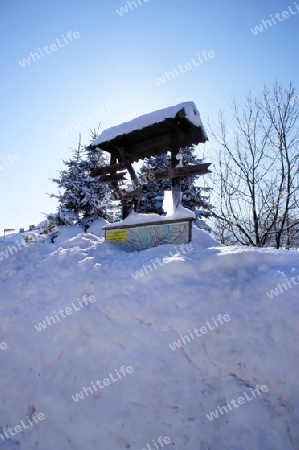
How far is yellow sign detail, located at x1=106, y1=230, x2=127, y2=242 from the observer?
6.11m

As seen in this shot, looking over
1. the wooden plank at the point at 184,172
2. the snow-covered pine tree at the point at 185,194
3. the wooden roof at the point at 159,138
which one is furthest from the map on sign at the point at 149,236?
the snow-covered pine tree at the point at 185,194

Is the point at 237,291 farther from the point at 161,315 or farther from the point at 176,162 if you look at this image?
the point at 176,162

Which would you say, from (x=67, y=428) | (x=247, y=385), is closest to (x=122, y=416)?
(x=67, y=428)

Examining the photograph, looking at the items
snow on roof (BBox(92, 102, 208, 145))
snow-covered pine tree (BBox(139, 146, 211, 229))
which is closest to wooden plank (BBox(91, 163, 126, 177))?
snow on roof (BBox(92, 102, 208, 145))

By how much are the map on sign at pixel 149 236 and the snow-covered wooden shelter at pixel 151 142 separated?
9 centimetres

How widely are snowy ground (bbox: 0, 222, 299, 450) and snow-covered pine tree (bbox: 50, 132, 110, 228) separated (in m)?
10.7

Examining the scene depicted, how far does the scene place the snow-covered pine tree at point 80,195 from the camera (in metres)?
14.7

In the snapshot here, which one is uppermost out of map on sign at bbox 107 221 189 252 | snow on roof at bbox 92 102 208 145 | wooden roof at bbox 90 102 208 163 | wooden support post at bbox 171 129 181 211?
snow on roof at bbox 92 102 208 145

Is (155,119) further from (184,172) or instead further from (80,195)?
(80,195)

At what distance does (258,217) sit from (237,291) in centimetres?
848

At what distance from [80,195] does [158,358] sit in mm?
13155

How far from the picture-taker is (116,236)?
6.22m

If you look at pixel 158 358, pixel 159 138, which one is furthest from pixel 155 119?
pixel 158 358

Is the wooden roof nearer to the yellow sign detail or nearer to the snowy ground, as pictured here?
the yellow sign detail
